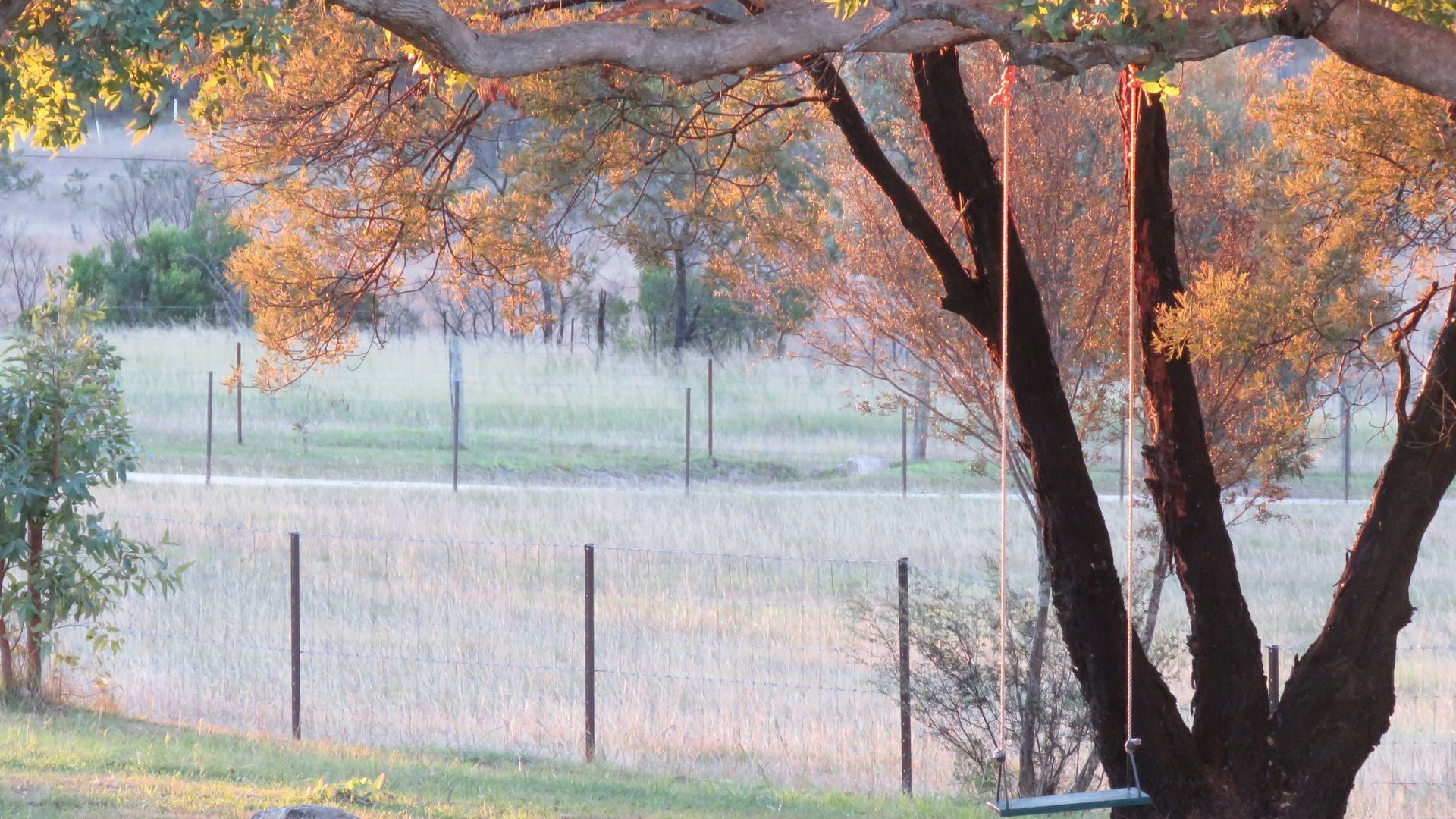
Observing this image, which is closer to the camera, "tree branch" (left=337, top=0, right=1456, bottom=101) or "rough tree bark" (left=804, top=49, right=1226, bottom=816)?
"tree branch" (left=337, top=0, right=1456, bottom=101)

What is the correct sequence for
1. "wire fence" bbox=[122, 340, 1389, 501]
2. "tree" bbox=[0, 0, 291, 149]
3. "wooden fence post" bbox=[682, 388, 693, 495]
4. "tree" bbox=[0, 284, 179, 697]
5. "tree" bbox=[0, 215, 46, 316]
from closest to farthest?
1. "tree" bbox=[0, 0, 291, 149]
2. "tree" bbox=[0, 284, 179, 697]
3. "wooden fence post" bbox=[682, 388, 693, 495]
4. "wire fence" bbox=[122, 340, 1389, 501]
5. "tree" bbox=[0, 215, 46, 316]

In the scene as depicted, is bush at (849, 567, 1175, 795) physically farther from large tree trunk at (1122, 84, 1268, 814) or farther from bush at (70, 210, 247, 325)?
bush at (70, 210, 247, 325)

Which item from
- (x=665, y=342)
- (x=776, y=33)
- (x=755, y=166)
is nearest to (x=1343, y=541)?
(x=755, y=166)

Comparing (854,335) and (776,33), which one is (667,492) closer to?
(854,335)

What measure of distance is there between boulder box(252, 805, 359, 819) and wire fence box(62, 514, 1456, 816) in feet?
11.8

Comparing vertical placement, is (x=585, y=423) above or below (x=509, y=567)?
above

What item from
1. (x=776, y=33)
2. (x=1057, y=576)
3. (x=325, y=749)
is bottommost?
(x=325, y=749)

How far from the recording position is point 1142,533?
9.02 metres

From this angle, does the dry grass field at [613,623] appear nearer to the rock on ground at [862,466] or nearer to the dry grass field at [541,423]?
the dry grass field at [541,423]

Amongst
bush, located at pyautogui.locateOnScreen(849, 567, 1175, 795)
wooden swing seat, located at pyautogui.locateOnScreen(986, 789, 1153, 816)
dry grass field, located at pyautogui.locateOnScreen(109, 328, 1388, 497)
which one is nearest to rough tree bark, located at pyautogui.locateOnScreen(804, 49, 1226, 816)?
Result: wooden swing seat, located at pyautogui.locateOnScreen(986, 789, 1153, 816)

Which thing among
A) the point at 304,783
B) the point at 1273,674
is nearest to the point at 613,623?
the point at 304,783

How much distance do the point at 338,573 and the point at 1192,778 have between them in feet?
32.6

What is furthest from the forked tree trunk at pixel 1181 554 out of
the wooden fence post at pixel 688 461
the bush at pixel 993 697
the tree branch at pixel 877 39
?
the wooden fence post at pixel 688 461

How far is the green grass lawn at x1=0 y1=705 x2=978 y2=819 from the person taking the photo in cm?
601
